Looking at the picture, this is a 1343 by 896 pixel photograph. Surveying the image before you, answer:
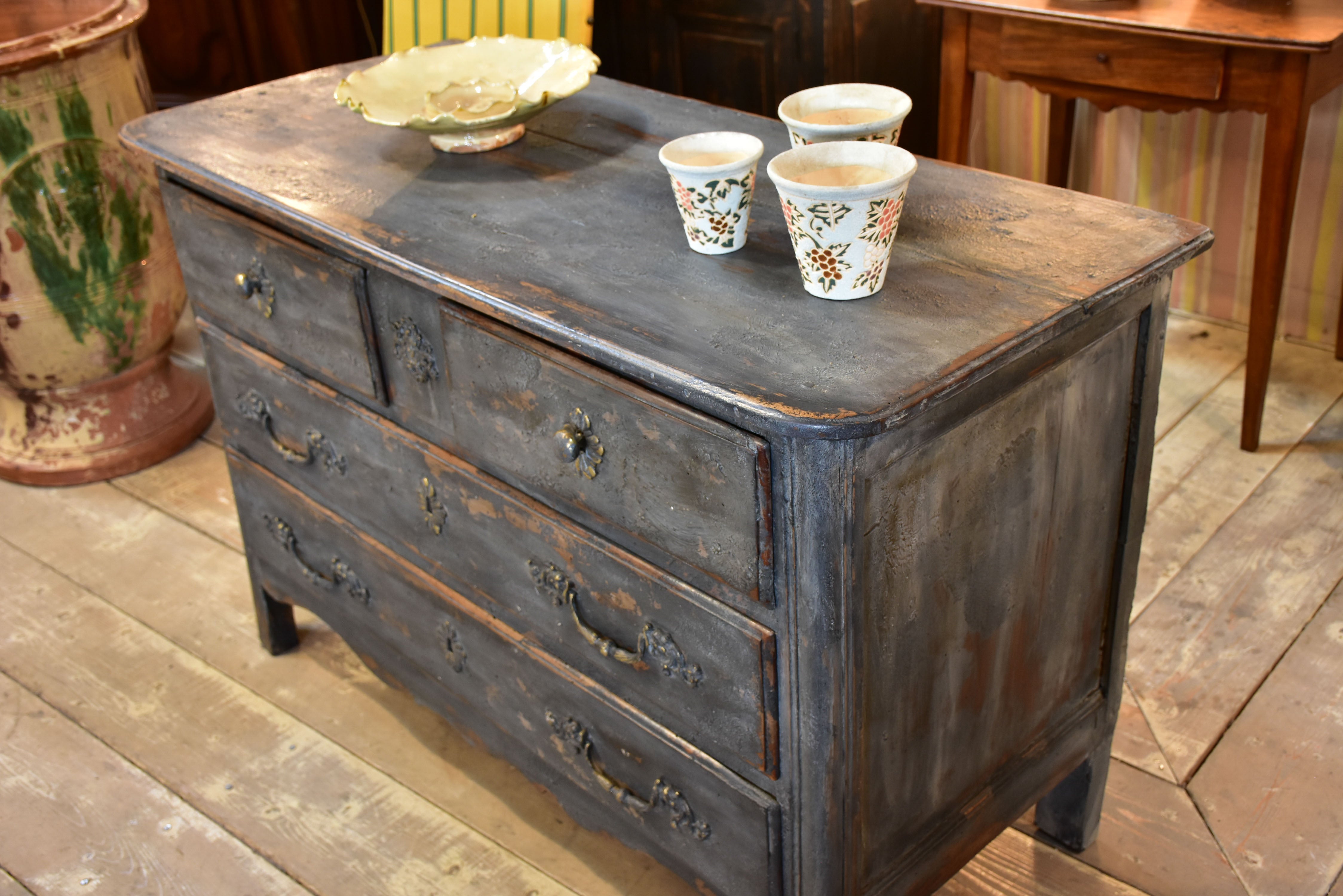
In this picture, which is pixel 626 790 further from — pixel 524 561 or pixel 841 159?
pixel 841 159

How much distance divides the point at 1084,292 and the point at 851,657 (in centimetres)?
35

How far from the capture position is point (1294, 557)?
1901 millimetres

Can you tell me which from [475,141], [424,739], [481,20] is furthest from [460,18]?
[424,739]

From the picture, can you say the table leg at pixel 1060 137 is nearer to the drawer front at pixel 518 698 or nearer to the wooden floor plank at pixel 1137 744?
the wooden floor plank at pixel 1137 744

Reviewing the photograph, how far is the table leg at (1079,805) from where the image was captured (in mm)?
1417

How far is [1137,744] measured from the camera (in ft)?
5.29

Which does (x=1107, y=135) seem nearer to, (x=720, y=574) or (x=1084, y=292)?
(x=1084, y=292)

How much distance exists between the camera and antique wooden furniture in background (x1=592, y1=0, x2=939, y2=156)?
2.44 m

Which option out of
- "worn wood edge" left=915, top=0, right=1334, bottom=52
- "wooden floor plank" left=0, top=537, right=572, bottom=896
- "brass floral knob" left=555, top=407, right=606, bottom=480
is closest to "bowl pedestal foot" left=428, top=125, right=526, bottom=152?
"brass floral knob" left=555, top=407, right=606, bottom=480

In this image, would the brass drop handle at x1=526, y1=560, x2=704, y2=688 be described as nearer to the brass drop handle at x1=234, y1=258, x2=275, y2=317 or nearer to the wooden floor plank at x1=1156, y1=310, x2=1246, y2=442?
the brass drop handle at x1=234, y1=258, x2=275, y2=317

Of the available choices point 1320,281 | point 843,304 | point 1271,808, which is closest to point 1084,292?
point 843,304

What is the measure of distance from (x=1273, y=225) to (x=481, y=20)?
1.36 metres

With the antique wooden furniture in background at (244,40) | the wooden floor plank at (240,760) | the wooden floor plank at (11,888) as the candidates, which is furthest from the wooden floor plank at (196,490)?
the antique wooden furniture in background at (244,40)

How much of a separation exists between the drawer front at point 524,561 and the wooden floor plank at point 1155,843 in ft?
2.00
